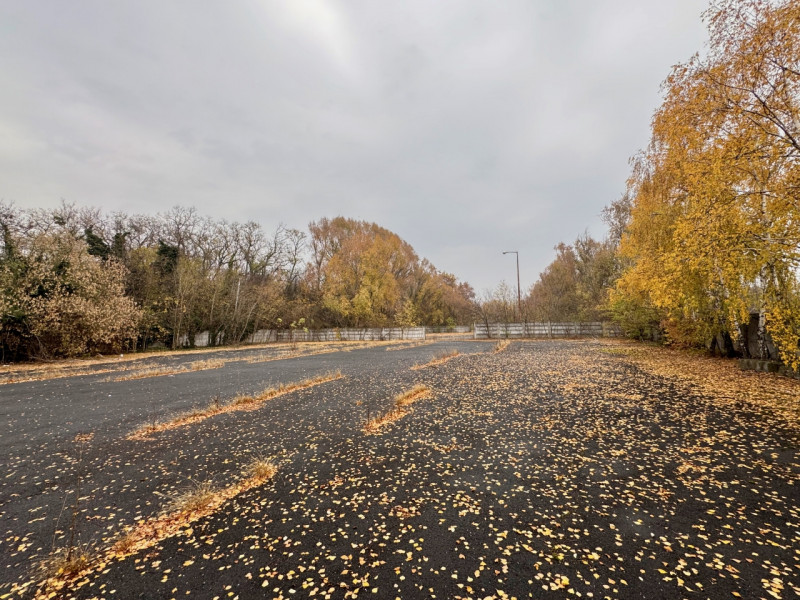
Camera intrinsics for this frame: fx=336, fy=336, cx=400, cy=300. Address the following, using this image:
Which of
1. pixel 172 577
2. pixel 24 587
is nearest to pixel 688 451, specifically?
pixel 172 577

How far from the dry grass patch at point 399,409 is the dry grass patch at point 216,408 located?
3011 mm

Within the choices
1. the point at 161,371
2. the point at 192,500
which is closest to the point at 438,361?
the point at 161,371

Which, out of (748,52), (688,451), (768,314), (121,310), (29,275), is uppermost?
(748,52)

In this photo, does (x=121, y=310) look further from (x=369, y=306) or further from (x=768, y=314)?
(x=768, y=314)

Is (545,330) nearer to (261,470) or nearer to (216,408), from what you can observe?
(216,408)

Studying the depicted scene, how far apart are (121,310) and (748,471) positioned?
24.6m

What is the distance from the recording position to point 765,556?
2443 mm

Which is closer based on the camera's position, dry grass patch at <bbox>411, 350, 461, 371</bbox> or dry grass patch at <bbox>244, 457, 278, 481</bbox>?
dry grass patch at <bbox>244, 457, 278, 481</bbox>

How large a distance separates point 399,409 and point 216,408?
3.82 m

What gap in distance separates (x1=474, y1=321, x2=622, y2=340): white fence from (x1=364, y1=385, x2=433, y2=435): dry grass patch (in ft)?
77.0

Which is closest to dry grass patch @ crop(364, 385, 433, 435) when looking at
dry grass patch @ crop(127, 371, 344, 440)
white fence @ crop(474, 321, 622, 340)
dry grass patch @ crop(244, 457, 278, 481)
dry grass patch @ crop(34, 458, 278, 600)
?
dry grass patch @ crop(244, 457, 278, 481)

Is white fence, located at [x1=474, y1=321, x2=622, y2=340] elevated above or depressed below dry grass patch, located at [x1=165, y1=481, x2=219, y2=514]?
above

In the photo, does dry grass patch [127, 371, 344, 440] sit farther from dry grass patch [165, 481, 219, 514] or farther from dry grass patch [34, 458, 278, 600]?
dry grass patch [34, 458, 278, 600]

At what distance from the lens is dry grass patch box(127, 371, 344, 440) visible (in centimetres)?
585
